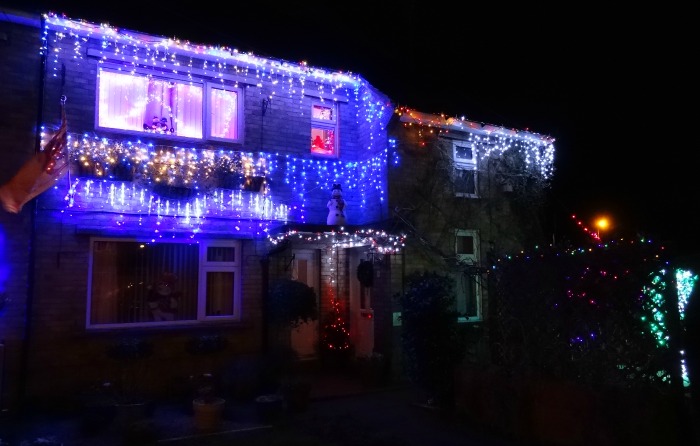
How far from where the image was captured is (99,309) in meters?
9.19

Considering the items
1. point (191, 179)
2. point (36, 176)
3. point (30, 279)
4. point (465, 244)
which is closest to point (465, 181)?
point (465, 244)

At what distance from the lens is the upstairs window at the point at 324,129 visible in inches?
461

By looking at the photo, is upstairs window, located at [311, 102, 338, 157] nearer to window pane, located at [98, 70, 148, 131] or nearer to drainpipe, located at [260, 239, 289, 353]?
drainpipe, located at [260, 239, 289, 353]

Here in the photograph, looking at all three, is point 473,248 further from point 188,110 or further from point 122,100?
point 122,100

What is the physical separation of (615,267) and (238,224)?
665 centimetres

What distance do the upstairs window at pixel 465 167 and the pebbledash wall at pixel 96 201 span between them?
6.89 ft

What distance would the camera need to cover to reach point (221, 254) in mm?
10312

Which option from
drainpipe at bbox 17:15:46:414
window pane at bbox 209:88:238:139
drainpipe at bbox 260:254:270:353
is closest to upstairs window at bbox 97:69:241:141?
window pane at bbox 209:88:238:139

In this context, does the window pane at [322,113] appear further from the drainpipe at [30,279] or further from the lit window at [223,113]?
the drainpipe at [30,279]

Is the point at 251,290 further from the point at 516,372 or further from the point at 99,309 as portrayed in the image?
the point at 516,372

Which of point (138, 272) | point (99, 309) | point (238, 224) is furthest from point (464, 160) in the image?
point (99, 309)

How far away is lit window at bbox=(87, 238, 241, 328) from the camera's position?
9.27 meters

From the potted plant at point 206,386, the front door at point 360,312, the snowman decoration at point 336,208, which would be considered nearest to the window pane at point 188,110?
the snowman decoration at point 336,208

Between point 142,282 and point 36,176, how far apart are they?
2.58m
